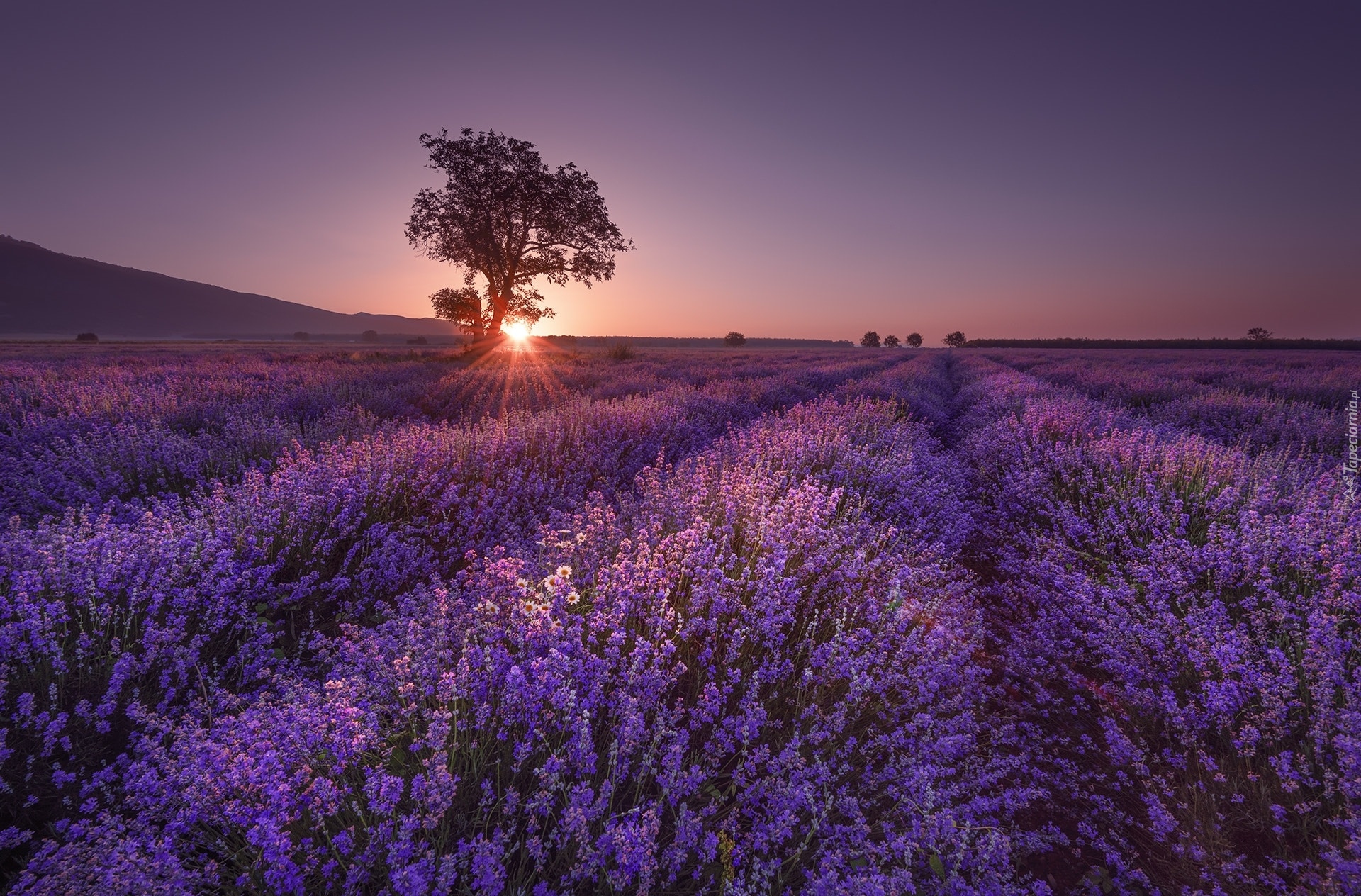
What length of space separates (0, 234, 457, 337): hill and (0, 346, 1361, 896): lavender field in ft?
482

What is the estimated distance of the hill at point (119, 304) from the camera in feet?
357

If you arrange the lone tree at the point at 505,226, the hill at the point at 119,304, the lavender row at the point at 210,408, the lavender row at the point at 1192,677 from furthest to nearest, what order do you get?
the hill at the point at 119,304 → the lone tree at the point at 505,226 → the lavender row at the point at 210,408 → the lavender row at the point at 1192,677

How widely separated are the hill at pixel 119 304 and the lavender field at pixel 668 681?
482 feet

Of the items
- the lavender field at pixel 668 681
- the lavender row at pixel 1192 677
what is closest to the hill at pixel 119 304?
the lavender field at pixel 668 681

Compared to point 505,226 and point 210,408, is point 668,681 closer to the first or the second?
point 210,408

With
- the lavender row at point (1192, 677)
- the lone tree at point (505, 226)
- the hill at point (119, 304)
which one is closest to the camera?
the lavender row at point (1192, 677)

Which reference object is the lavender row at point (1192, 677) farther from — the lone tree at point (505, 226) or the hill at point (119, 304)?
the hill at point (119, 304)

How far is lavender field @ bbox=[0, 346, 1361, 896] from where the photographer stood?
4.79 feet

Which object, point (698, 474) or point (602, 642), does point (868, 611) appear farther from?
point (698, 474)

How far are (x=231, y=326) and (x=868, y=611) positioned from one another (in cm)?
19777

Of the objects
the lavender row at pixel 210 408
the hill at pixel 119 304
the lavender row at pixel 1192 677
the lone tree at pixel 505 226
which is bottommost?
the lavender row at pixel 1192 677

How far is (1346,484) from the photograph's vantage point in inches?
142

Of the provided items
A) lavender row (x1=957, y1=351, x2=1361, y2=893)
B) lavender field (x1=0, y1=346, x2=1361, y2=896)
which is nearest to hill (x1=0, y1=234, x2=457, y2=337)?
lavender field (x1=0, y1=346, x2=1361, y2=896)

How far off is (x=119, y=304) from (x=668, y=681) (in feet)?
629
